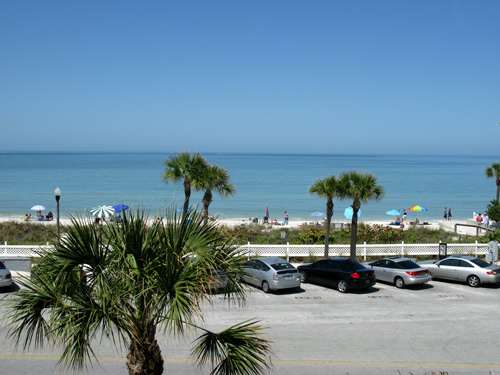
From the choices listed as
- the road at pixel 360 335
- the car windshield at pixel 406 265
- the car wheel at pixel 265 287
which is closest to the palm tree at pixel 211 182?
the car wheel at pixel 265 287

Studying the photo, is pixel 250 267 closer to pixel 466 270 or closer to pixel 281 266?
pixel 281 266

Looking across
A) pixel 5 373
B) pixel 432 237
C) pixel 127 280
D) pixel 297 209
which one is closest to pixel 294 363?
pixel 127 280

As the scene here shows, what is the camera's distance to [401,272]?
708 inches

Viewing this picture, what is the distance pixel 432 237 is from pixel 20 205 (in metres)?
51.1

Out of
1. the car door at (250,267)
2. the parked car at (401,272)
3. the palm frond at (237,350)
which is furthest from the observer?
the parked car at (401,272)

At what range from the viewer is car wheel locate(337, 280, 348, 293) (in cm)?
1717

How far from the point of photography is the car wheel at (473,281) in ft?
59.2

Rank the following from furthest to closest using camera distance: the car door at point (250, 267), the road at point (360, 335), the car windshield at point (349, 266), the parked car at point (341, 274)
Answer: the car windshield at point (349, 266), the parked car at point (341, 274), the road at point (360, 335), the car door at point (250, 267)

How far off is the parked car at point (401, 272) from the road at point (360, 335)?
0.45 meters

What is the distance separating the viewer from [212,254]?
22.5 feet

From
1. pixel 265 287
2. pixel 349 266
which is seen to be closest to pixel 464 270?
pixel 349 266

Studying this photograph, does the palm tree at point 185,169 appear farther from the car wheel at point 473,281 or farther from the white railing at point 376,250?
the car wheel at point 473,281

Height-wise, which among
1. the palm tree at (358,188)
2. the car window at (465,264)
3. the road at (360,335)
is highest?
the palm tree at (358,188)

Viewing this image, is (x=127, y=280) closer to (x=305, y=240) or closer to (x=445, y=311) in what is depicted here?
(x=445, y=311)
